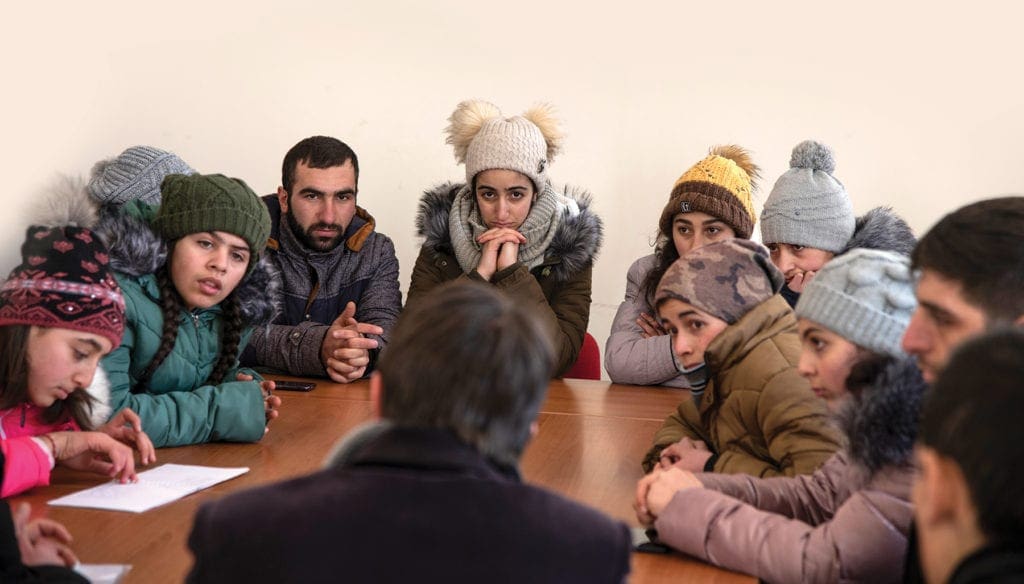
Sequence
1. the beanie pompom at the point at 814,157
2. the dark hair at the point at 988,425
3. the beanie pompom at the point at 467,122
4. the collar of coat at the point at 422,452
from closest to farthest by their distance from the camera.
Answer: the dark hair at the point at 988,425, the collar of coat at the point at 422,452, the beanie pompom at the point at 814,157, the beanie pompom at the point at 467,122

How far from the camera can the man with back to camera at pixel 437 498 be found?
1157mm

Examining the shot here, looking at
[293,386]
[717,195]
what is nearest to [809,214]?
[717,195]

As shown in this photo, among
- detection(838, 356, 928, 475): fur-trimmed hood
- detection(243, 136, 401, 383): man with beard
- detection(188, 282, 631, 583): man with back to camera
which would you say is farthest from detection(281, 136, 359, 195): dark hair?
detection(188, 282, 631, 583): man with back to camera

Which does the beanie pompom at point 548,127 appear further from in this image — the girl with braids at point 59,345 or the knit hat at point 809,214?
the girl with braids at point 59,345

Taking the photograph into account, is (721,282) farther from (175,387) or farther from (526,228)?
(526,228)

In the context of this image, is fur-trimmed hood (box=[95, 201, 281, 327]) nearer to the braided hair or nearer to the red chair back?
the braided hair

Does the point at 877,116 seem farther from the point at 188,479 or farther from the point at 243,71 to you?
the point at 188,479

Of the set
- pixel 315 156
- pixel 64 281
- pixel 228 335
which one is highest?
pixel 315 156

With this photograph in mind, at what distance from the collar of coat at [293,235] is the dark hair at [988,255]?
2595 mm

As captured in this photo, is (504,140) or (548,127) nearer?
(504,140)

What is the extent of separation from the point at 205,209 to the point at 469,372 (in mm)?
1747

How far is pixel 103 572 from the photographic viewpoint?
5.47ft

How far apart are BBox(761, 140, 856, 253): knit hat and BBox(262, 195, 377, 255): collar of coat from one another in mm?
1453

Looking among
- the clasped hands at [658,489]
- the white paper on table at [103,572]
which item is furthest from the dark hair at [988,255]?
the white paper on table at [103,572]
